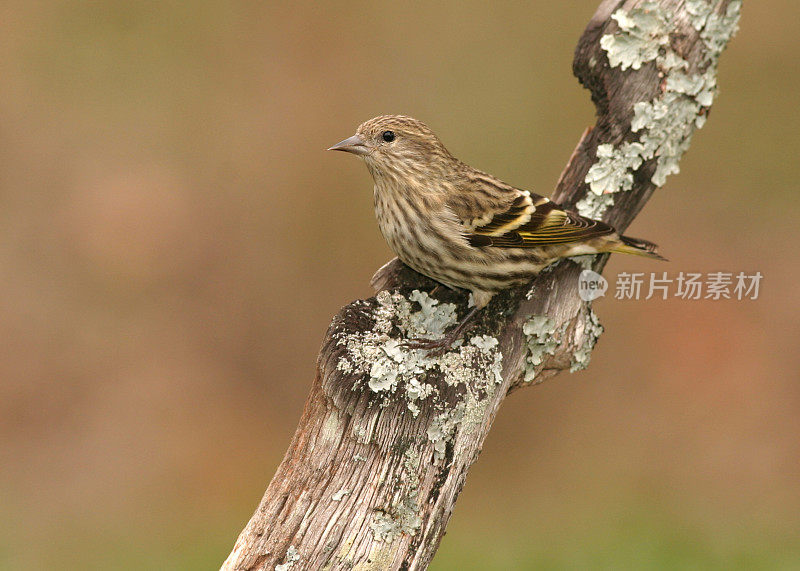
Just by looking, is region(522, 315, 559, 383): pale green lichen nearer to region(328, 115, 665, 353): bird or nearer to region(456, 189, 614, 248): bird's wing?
region(328, 115, 665, 353): bird

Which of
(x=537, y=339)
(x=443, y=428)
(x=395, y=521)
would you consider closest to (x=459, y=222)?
(x=537, y=339)

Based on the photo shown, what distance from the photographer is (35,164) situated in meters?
9.38

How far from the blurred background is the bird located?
2928mm

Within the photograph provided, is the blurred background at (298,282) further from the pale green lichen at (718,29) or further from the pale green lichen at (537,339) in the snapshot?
the pale green lichen at (718,29)

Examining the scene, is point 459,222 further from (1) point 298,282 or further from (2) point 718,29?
(1) point 298,282

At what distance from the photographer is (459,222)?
5.29m

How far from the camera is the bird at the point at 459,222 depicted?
504cm

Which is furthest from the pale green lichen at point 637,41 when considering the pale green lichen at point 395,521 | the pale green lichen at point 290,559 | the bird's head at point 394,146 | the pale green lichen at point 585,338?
the pale green lichen at point 290,559

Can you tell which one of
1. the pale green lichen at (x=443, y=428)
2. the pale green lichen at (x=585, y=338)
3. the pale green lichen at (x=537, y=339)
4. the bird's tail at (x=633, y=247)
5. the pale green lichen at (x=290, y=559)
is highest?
the bird's tail at (x=633, y=247)

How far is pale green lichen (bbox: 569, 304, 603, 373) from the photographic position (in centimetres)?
496

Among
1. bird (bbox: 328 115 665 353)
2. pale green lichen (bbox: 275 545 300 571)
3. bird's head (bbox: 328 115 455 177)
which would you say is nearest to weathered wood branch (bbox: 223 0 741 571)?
pale green lichen (bbox: 275 545 300 571)

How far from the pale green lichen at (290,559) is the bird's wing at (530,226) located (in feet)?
6.92

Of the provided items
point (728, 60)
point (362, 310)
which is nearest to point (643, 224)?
point (728, 60)

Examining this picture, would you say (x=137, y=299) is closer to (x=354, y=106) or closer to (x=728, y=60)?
(x=354, y=106)
